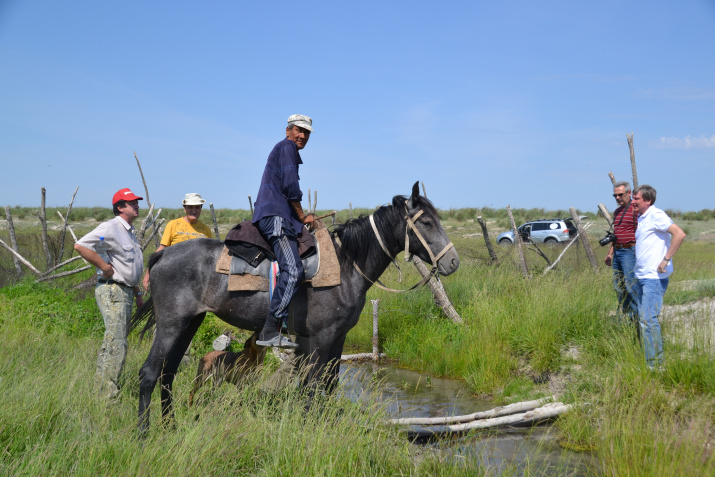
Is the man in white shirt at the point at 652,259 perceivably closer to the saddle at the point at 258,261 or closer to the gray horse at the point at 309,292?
the gray horse at the point at 309,292

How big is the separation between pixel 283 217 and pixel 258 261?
520 millimetres

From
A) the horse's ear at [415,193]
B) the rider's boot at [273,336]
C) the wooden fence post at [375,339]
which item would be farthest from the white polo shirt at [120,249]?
the wooden fence post at [375,339]

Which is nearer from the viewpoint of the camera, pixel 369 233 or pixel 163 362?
pixel 163 362

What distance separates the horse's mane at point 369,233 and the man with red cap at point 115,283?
2.29 metres

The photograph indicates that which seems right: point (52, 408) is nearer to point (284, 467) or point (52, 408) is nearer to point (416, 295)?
point (284, 467)

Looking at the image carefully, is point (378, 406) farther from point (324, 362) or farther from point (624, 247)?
point (624, 247)

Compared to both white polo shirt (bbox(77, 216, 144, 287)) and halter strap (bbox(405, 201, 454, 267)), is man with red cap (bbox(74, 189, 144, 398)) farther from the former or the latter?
halter strap (bbox(405, 201, 454, 267))

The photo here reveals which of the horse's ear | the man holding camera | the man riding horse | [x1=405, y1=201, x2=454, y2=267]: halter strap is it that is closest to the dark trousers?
the man riding horse

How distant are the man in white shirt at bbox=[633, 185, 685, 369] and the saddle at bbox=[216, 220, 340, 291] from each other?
11.8 ft

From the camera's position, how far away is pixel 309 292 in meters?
5.13

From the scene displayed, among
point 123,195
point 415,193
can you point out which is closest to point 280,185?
point 415,193

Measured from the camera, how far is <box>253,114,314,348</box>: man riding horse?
16.0ft

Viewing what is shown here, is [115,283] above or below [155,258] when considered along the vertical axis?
below

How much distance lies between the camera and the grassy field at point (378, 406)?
341cm
